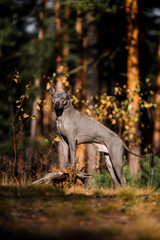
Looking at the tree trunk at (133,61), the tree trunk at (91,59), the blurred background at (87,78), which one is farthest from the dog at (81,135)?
the tree trunk at (91,59)

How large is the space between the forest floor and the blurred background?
1.72 metres

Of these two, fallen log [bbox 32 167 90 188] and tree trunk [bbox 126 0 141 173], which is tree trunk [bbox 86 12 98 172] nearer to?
tree trunk [bbox 126 0 141 173]

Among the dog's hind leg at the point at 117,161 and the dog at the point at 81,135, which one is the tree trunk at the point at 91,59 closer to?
the dog at the point at 81,135

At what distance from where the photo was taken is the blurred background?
8320 millimetres

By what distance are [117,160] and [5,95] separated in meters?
19.0

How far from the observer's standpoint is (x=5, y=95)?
2364 centimetres

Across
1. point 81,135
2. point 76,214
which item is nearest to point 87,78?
point 81,135

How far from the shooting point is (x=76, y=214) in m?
4.04

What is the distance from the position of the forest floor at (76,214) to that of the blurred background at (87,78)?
1722 millimetres

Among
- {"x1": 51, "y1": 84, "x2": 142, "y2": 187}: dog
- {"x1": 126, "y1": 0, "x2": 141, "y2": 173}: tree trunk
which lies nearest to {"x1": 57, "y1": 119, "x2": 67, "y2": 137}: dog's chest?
{"x1": 51, "y1": 84, "x2": 142, "y2": 187}: dog

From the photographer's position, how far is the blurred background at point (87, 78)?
8.32 metres

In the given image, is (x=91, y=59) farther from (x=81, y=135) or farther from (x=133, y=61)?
(x=81, y=135)

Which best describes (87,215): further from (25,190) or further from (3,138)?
(3,138)

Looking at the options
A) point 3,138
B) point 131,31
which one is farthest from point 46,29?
point 131,31
